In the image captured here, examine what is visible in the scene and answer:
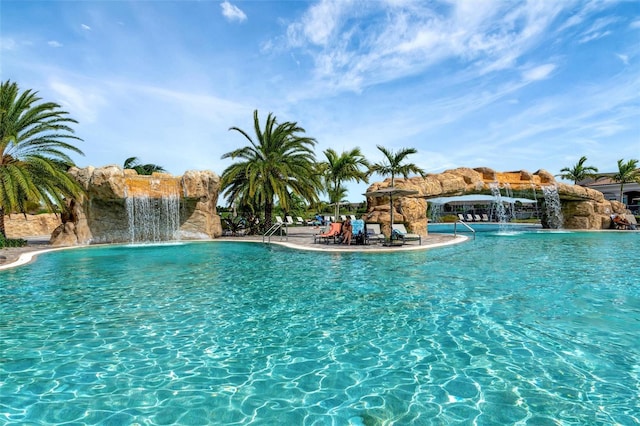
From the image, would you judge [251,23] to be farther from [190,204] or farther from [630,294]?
[630,294]

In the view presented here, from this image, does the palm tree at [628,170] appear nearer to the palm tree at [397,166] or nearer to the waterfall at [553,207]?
the waterfall at [553,207]

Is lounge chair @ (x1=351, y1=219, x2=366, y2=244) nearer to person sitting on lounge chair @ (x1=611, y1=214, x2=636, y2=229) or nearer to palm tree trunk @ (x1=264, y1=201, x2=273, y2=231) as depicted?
palm tree trunk @ (x1=264, y1=201, x2=273, y2=231)

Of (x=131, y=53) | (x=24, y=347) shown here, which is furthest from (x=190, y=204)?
(x=24, y=347)

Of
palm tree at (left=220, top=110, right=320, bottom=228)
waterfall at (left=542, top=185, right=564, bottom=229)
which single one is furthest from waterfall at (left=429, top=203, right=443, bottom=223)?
palm tree at (left=220, top=110, right=320, bottom=228)

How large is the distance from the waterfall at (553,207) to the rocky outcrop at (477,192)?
1.17ft

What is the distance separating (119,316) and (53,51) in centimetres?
1034

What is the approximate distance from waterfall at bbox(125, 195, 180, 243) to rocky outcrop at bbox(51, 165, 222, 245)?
0.23 meters

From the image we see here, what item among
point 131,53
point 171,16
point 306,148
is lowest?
point 306,148

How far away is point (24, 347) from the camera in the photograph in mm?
5051

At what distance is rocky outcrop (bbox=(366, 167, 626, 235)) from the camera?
845 inches

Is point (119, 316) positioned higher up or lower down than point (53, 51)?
lower down

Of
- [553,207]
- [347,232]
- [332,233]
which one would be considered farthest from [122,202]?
[553,207]

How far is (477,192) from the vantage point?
2738cm

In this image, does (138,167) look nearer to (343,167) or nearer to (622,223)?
(343,167)
